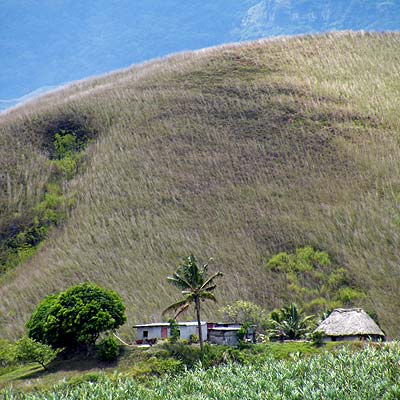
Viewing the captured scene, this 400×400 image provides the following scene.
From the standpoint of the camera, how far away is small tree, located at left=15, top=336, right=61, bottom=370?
5897 cm

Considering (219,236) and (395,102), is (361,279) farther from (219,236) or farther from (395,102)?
(395,102)

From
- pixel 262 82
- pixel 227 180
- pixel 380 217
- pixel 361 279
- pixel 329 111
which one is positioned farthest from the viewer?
pixel 262 82

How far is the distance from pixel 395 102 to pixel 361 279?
5443cm

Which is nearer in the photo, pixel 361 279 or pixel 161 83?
pixel 361 279

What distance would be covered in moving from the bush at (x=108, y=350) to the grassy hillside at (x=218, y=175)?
55.3 feet

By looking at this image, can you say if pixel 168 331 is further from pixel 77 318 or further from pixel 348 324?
pixel 348 324

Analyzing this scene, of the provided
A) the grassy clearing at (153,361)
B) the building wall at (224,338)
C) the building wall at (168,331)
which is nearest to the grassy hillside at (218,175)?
the building wall at (168,331)

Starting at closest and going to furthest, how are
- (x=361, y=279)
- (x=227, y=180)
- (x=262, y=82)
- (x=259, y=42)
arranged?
(x=361, y=279) < (x=227, y=180) < (x=262, y=82) < (x=259, y=42)

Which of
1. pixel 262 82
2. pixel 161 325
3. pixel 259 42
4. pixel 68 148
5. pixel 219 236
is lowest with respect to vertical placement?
pixel 161 325

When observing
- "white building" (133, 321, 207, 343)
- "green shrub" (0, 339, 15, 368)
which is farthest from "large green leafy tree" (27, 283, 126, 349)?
"white building" (133, 321, 207, 343)

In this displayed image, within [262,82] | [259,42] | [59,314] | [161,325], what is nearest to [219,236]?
[161,325]

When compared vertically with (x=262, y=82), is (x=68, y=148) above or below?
below

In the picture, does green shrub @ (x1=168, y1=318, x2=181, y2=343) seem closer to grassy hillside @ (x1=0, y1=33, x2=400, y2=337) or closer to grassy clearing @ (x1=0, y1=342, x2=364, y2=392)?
grassy clearing @ (x1=0, y1=342, x2=364, y2=392)

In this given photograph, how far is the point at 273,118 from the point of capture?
12194cm
